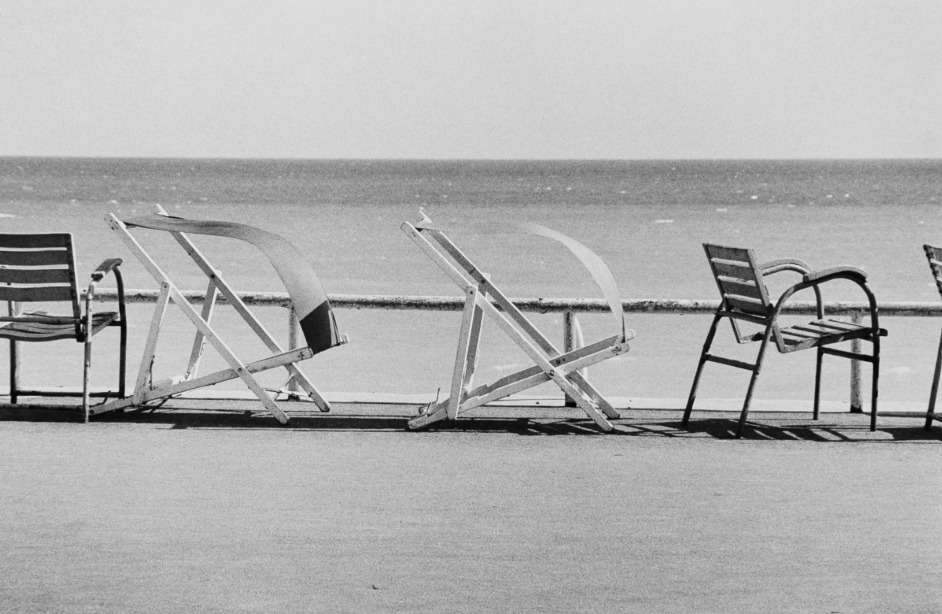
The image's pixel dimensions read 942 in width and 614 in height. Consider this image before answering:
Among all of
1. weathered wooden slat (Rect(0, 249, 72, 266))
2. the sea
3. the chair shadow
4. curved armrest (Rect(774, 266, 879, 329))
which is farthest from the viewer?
the sea

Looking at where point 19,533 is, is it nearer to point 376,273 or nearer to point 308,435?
point 308,435

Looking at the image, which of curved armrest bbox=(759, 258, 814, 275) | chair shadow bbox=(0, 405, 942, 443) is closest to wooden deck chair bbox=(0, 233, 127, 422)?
chair shadow bbox=(0, 405, 942, 443)

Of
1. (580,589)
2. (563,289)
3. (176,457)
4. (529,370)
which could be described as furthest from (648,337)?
(580,589)

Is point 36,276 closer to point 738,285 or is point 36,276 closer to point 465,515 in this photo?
point 465,515

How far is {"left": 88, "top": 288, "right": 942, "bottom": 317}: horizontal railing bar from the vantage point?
669cm

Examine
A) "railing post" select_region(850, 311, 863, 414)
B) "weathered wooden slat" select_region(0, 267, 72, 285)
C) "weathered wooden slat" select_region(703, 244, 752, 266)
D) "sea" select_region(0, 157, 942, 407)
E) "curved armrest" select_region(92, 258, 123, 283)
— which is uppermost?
"weathered wooden slat" select_region(703, 244, 752, 266)

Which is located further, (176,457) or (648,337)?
(648,337)

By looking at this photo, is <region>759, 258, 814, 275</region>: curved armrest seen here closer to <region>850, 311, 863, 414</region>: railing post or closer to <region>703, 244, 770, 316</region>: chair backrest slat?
<region>703, 244, 770, 316</region>: chair backrest slat

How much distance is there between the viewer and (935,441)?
5.92m

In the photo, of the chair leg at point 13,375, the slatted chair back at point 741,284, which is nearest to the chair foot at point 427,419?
the slatted chair back at point 741,284

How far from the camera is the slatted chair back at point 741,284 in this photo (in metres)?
5.83

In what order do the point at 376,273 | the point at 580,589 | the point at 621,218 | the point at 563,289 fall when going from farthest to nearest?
the point at 621,218, the point at 376,273, the point at 563,289, the point at 580,589

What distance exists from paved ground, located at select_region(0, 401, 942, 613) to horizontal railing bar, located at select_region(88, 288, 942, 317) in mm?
735

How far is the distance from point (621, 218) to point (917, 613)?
58.8 meters
